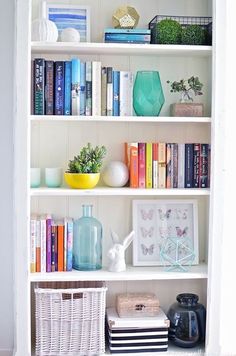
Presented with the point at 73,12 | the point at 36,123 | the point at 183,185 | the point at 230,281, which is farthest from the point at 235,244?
the point at 73,12

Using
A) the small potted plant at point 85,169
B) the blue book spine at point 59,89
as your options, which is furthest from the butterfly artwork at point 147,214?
the blue book spine at point 59,89

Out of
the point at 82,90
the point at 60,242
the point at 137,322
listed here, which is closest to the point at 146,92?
the point at 82,90

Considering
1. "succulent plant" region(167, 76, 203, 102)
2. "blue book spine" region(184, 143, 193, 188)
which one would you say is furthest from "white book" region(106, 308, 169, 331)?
"succulent plant" region(167, 76, 203, 102)

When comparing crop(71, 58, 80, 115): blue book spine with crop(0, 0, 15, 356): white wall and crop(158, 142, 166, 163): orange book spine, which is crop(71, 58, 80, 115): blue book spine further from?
crop(158, 142, 166, 163): orange book spine

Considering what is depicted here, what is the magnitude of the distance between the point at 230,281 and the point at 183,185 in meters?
0.55

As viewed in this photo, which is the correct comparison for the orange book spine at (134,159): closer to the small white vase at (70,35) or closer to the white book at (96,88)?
the white book at (96,88)

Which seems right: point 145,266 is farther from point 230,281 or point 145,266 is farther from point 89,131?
point 89,131

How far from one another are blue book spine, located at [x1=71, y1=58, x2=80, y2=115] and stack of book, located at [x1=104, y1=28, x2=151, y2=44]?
0.63 ft

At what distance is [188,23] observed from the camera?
106 inches

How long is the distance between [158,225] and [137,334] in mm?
558

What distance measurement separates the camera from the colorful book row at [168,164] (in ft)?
8.76

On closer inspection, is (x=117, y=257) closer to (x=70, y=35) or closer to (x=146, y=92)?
(x=146, y=92)

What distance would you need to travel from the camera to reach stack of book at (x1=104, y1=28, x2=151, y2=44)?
2.59 meters

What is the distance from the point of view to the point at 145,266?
276 centimetres
